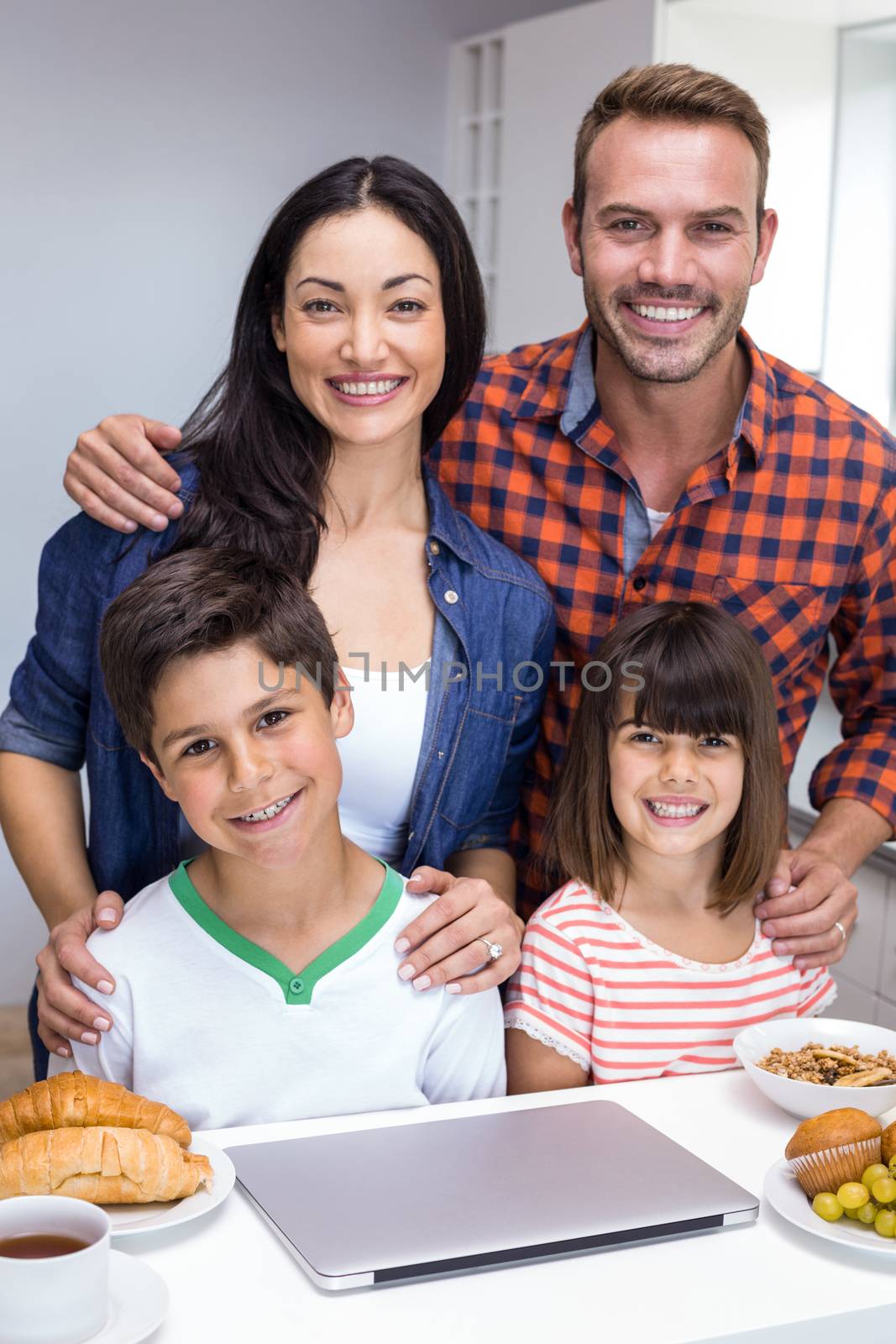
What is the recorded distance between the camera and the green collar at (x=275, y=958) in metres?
1.27

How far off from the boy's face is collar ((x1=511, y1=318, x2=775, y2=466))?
611 mm

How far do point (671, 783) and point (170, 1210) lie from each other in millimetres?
696

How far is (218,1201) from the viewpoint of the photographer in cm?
98

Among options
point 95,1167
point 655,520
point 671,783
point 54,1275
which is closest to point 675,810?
point 671,783

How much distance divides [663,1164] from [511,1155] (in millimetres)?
112

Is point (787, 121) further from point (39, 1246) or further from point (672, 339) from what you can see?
point (39, 1246)

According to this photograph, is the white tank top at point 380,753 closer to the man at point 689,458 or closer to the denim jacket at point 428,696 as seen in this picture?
the denim jacket at point 428,696

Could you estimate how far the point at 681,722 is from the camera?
148 cm

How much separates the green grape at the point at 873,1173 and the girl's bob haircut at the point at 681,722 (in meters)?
0.52

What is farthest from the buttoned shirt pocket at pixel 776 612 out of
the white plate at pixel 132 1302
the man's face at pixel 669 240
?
the white plate at pixel 132 1302

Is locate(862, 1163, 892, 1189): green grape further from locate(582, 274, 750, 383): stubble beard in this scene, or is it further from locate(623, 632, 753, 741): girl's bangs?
locate(582, 274, 750, 383): stubble beard

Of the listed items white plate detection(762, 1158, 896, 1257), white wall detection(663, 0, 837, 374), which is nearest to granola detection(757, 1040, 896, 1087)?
white plate detection(762, 1158, 896, 1257)

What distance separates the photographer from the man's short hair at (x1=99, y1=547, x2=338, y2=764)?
129cm

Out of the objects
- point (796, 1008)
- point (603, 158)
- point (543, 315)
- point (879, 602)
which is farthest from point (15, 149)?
point (796, 1008)
